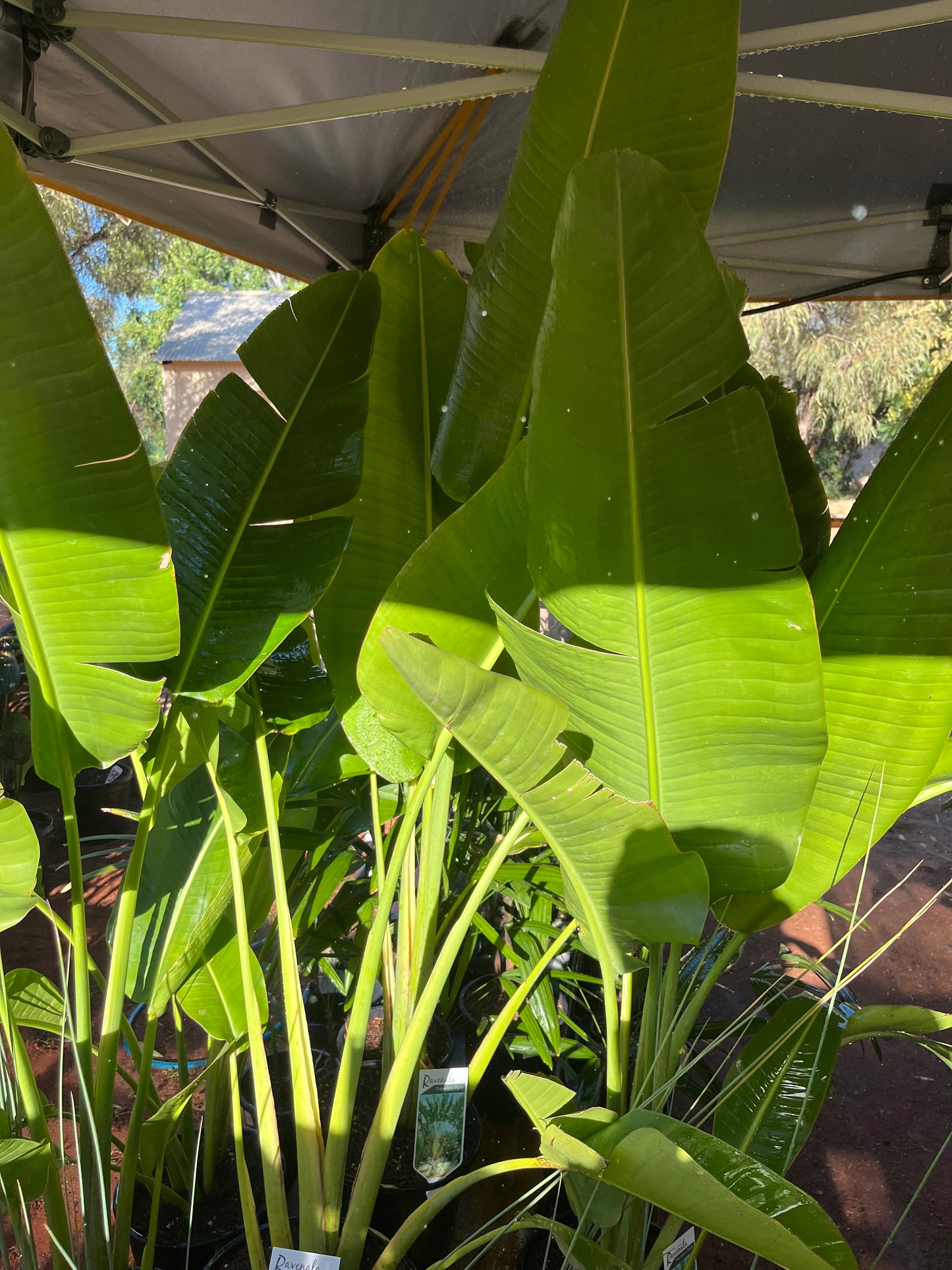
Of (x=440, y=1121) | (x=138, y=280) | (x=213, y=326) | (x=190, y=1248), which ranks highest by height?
(x=138, y=280)

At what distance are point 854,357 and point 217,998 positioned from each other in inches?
578

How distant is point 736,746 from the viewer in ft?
2.03

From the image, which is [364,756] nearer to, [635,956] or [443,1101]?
[635,956]

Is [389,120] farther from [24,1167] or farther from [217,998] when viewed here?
[24,1167]

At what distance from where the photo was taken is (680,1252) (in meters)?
0.82

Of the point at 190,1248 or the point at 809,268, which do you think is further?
the point at 809,268

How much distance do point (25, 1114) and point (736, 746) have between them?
74 centimetres

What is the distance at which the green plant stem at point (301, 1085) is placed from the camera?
78 cm

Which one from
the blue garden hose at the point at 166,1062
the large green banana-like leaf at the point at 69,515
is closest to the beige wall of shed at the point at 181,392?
the blue garden hose at the point at 166,1062

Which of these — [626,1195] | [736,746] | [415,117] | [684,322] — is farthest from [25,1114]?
[415,117]

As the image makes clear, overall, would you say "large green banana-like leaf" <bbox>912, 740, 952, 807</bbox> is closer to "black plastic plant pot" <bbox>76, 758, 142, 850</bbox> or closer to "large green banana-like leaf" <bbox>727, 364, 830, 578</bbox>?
"large green banana-like leaf" <bbox>727, 364, 830, 578</bbox>

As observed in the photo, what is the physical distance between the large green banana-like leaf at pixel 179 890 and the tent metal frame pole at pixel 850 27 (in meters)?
1.16

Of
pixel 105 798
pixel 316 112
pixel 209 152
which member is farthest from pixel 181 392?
pixel 316 112

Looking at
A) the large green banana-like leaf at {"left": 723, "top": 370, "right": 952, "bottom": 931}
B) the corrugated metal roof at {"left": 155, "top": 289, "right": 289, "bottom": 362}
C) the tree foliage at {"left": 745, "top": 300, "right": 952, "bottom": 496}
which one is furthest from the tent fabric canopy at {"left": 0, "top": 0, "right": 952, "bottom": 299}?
the tree foliage at {"left": 745, "top": 300, "right": 952, "bottom": 496}
